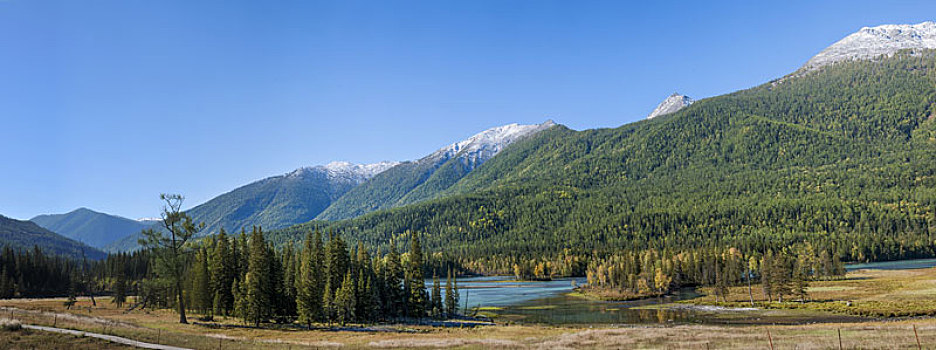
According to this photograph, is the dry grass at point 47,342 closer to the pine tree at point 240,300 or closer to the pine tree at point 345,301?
the pine tree at point 240,300

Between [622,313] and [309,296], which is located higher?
[309,296]

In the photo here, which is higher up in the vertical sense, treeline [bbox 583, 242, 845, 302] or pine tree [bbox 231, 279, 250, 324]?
pine tree [bbox 231, 279, 250, 324]

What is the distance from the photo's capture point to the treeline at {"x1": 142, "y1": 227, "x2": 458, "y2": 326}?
8062 centimetres

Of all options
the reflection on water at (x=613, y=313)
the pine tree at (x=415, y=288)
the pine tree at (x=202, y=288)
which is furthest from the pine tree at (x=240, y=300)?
the reflection on water at (x=613, y=313)

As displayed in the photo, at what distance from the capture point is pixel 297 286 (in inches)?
3423

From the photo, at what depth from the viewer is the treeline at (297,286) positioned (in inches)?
3174

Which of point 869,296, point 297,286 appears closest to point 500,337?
point 297,286

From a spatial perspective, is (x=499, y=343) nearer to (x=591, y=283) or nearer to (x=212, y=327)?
(x=212, y=327)

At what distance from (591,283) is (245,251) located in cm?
11486

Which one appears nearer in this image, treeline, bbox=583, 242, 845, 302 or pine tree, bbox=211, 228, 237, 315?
pine tree, bbox=211, 228, 237, 315

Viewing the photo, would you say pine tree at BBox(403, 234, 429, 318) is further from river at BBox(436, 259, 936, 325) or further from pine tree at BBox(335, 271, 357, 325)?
pine tree at BBox(335, 271, 357, 325)

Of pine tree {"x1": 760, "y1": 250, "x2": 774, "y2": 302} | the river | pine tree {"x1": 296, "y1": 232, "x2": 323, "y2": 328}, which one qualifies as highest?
pine tree {"x1": 296, "y1": 232, "x2": 323, "y2": 328}

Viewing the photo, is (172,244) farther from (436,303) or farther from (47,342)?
(436,303)

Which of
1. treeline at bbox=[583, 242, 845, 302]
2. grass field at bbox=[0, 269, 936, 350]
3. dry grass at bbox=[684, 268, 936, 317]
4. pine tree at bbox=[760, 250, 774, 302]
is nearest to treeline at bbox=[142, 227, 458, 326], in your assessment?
grass field at bbox=[0, 269, 936, 350]
